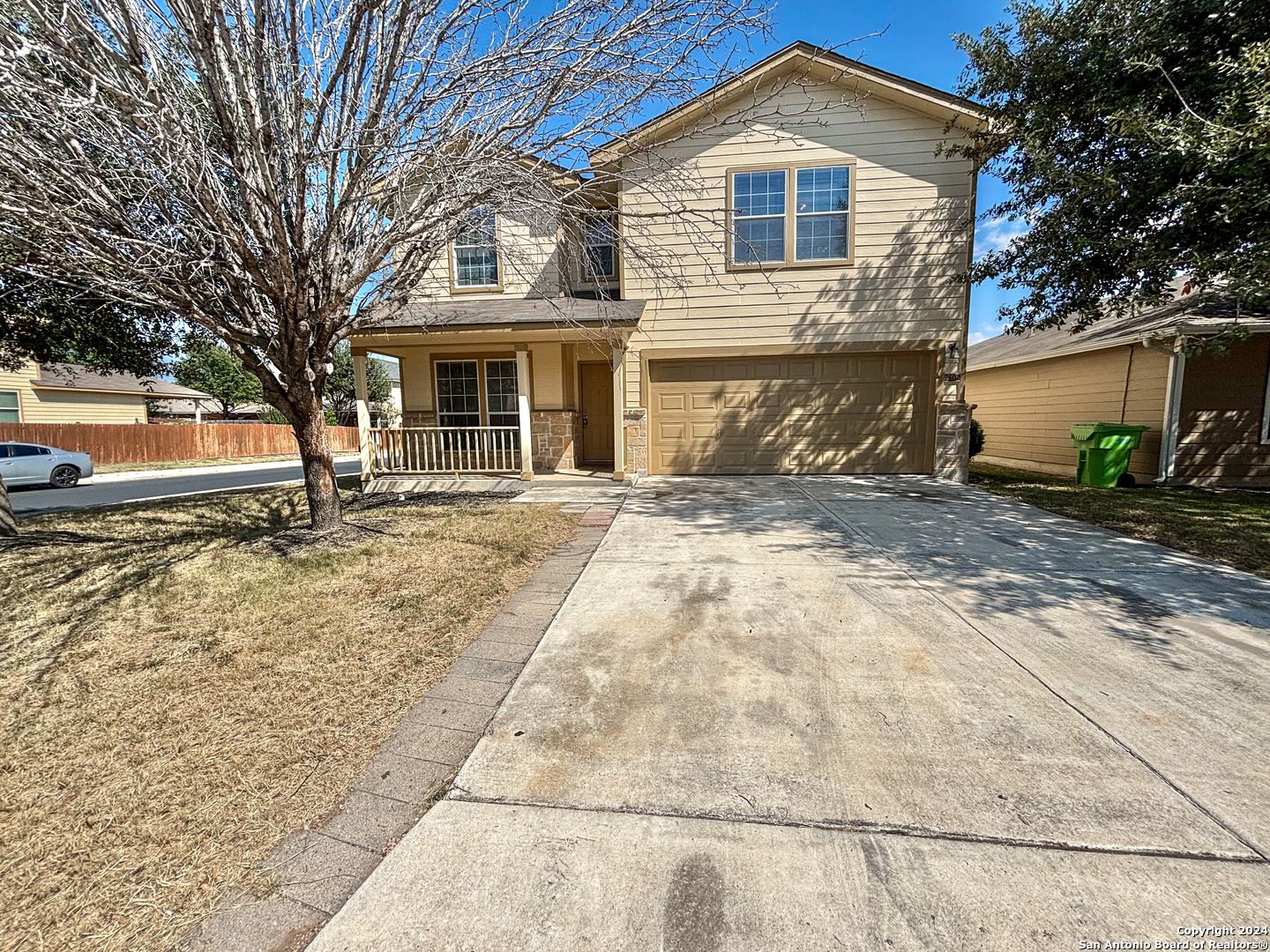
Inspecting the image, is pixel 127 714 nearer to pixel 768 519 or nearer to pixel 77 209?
pixel 77 209

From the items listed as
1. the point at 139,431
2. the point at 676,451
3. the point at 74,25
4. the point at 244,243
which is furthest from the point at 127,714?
the point at 139,431

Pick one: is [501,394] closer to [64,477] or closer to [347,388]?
[64,477]

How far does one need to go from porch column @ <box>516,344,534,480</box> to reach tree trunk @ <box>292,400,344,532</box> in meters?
3.69

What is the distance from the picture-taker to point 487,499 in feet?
26.3

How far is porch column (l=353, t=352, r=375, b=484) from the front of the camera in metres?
9.12

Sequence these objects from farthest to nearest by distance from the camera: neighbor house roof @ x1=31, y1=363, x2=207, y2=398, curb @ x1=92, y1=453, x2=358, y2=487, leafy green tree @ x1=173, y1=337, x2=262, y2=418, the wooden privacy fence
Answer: leafy green tree @ x1=173, y1=337, x2=262, y2=418, neighbor house roof @ x1=31, y1=363, x2=207, y2=398, the wooden privacy fence, curb @ x1=92, y1=453, x2=358, y2=487

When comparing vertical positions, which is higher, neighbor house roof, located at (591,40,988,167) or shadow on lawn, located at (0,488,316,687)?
neighbor house roof, located at (591,40,988,167)

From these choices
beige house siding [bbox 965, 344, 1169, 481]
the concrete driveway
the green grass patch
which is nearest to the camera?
the concrete driveway

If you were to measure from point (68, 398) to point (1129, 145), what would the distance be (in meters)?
31.4

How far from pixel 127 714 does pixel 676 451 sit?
822cm

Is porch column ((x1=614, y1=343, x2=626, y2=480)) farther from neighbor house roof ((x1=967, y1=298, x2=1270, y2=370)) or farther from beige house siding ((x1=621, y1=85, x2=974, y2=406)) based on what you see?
neighbor house roof ((x1=967, y1=298, x2=1270, y2=370))

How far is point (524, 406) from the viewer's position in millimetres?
8898

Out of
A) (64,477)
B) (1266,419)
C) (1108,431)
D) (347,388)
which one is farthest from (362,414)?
(347,388)

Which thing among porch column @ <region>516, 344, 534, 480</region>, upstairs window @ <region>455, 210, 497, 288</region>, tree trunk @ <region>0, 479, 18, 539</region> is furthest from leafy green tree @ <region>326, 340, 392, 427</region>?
tree trunk @ <region>0, 479, 18, 539</region>
